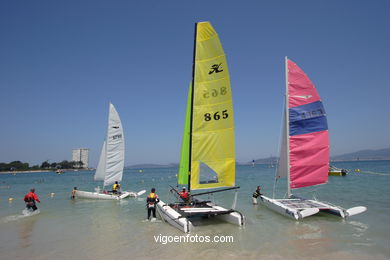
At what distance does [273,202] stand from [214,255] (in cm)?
641

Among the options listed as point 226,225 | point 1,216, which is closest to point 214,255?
point 226,225

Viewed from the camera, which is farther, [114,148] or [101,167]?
[101,167]

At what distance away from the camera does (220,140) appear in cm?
1016

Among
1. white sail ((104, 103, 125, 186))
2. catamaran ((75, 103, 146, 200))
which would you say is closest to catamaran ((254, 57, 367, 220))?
catamaran ((75, 103, 146, 200))

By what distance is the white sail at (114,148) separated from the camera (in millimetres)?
20072

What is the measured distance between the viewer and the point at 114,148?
2031cm

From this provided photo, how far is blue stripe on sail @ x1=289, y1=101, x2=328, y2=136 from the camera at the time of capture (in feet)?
39.1

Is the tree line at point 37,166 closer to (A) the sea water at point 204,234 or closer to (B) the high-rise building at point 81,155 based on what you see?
(B) the high-rise building at point 81,155

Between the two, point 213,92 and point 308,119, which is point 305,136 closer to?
point 308,119

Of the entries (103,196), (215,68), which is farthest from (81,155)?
(215,68)

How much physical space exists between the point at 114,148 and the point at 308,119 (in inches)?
569

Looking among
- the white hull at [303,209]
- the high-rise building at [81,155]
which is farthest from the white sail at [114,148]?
the high-rise building at [81,155]

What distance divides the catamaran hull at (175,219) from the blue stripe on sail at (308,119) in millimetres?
6479

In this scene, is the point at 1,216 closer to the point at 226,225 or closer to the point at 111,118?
the point at 111,118
